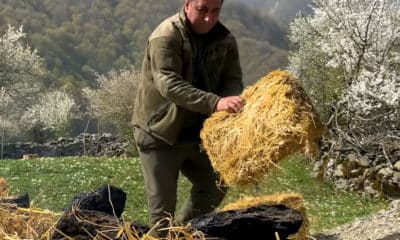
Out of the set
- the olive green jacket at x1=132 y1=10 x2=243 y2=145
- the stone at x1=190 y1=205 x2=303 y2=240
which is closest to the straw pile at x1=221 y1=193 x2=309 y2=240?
the olive green jacket at x1=132 y1=10 x2=243 y2=145

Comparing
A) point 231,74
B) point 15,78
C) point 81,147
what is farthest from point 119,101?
point 231,74

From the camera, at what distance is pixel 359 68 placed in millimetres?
20516

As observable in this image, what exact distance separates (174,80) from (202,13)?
458mm

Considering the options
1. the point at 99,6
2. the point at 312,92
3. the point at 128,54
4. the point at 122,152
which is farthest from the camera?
the point at 99,6

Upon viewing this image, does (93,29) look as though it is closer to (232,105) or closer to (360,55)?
(360,55)

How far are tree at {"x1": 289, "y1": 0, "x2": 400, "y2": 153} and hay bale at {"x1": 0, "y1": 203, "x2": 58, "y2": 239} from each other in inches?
564

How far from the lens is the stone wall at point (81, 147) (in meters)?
31.2

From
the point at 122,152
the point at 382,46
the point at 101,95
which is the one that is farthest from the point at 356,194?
the point at 101,95

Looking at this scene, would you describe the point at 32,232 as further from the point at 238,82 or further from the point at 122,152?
the point at 122,152

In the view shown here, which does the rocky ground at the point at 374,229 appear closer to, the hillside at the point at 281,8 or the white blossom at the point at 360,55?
the white blossom at the point at 360,55

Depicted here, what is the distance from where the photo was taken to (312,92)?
22.5m

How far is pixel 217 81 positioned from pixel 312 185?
12868mm

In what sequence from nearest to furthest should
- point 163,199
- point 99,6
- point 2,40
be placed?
point 163,199 → point 2,40 → point 99,6

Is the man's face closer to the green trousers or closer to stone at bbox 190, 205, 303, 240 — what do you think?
the green trousers
